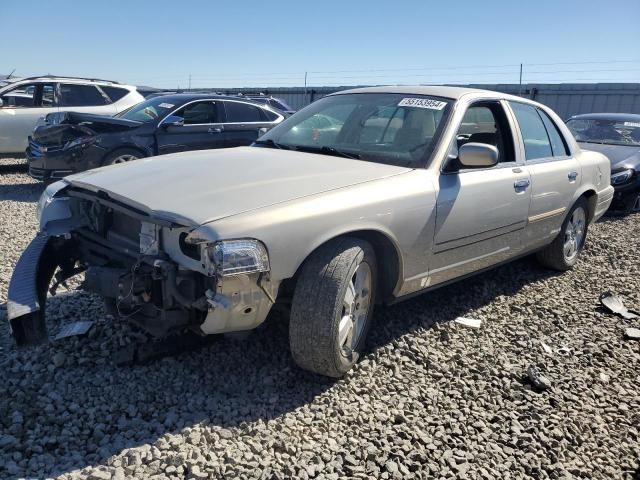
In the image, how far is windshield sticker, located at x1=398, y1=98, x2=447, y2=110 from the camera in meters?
3.84

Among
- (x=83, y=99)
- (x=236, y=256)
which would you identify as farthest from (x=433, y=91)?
(x=83, y=99)

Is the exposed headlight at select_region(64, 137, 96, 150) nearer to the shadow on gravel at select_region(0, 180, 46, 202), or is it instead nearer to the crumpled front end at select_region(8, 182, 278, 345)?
the shadow on gravel at select_region(0, 180, 46, 202)

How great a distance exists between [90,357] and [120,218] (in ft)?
2.75

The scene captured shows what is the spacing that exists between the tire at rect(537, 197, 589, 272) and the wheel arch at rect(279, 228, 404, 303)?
96.3 inches

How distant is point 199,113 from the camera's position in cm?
873

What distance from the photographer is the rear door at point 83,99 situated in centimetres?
1039

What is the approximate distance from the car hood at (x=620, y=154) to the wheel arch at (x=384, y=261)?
6.22 m

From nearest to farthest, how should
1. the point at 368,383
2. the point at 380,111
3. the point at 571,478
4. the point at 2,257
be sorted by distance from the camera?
the point at 571,478 < the point at 368,383 < the point at 380,111 < the point at 2,257

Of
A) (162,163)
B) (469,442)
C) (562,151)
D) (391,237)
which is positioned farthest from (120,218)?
(562,151)

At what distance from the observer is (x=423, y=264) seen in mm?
3461

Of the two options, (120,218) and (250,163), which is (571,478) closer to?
(250,163)

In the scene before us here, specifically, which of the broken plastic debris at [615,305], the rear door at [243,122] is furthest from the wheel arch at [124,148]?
the broken plastic debris at [615,305]

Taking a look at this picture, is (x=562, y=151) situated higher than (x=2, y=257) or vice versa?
(x=562, y=151)

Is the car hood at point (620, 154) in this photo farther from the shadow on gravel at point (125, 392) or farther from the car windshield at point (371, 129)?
the shadow on gravel at point (125, 392)
